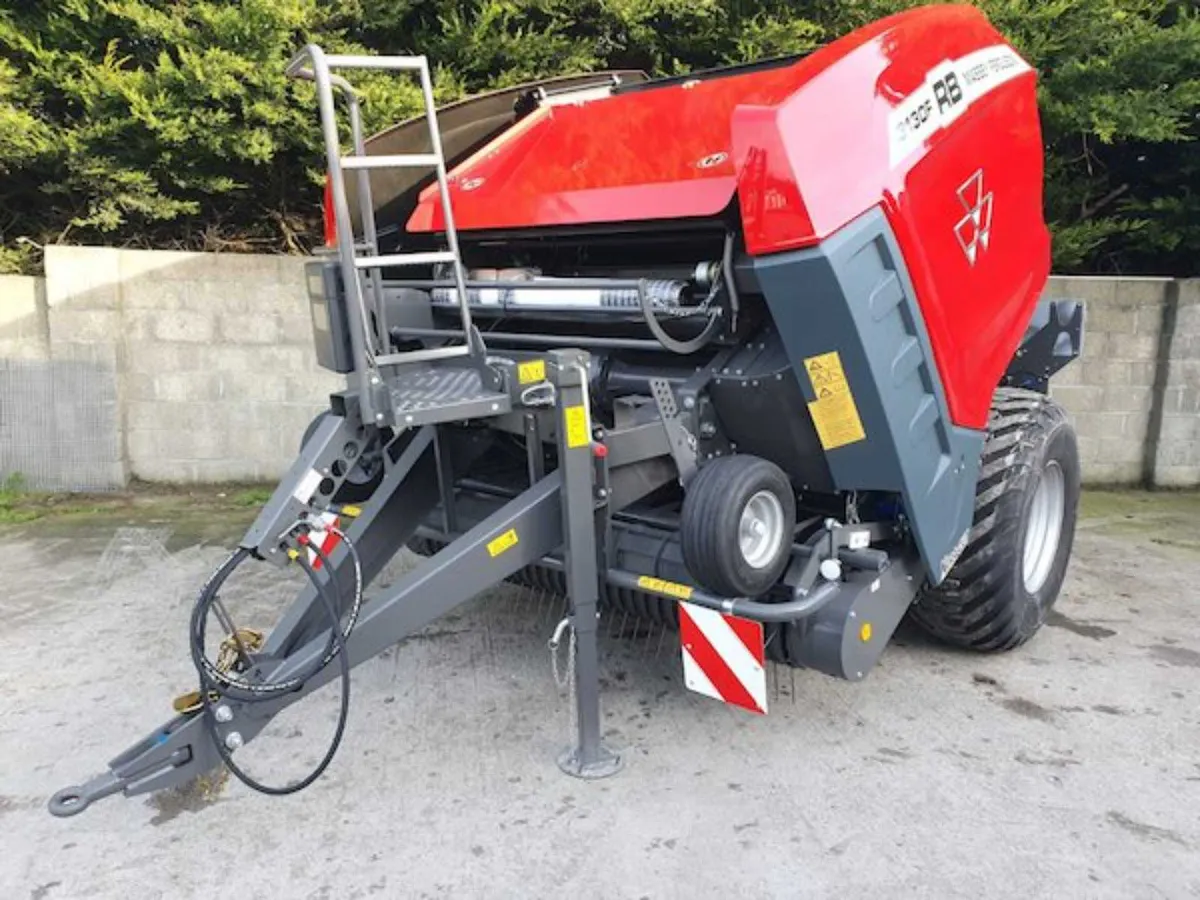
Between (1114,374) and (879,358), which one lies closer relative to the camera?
(879,358)

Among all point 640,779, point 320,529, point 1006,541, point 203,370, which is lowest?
point 640,779

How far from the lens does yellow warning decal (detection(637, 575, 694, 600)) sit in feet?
9.74

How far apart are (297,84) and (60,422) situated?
8.41 ft

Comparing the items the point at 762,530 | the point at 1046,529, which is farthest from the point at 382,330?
the point at 1046,529

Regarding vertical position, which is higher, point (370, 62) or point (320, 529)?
point (370, 62)

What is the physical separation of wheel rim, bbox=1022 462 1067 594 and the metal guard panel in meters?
0.99

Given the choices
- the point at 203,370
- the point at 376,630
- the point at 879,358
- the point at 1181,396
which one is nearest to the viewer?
the point at 376,630

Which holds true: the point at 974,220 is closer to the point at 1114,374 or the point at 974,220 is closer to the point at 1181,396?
the point at 1114,374

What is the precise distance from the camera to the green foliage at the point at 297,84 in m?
6.09

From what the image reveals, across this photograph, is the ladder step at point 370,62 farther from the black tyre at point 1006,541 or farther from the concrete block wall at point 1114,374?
the concrete block wall at point 1114,374

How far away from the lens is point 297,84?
20.4 ft

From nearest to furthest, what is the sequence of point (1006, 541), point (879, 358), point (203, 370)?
point (879, 358) < point (1006, 541) < point (203, 370)

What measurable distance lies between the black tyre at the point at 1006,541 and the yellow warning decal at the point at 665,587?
3.77 ft

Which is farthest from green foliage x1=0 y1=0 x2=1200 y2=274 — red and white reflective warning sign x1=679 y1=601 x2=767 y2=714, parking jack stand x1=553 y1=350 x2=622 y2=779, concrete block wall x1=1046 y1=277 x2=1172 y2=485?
red and white reflective warning sign x1=679 y1=601 x2=767 y2=714
